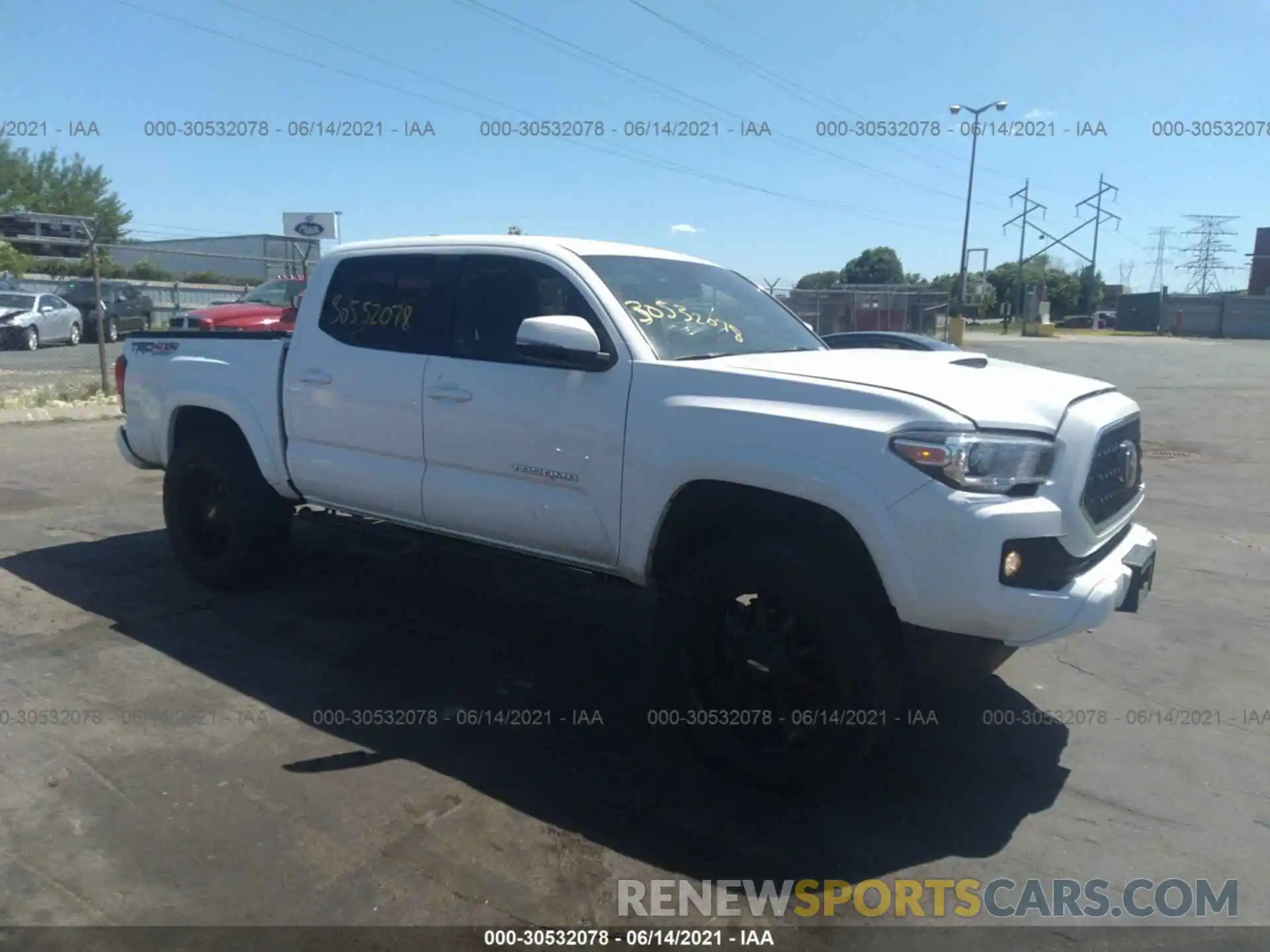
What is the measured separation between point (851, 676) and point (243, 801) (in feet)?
7.24

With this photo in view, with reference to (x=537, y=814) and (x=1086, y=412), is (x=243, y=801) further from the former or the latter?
(x=1086, y=412)

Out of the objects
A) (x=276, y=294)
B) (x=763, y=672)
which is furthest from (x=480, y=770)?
(x=276, y=294)

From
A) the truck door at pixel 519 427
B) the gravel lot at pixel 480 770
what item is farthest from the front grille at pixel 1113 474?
the truck door at pixel 519 427

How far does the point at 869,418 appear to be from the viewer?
3.47 meters

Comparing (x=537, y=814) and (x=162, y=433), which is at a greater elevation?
(x=162, y=433)

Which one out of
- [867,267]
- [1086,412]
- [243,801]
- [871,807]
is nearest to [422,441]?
[243,801]

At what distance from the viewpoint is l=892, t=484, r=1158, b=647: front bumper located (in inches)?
128

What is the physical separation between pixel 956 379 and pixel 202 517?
4.40m

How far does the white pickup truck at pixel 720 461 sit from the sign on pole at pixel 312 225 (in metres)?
36.4

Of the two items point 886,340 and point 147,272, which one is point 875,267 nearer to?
point 147,272

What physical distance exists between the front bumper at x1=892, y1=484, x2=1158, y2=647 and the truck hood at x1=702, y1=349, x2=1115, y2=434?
302 mm

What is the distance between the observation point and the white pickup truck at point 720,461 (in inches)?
132

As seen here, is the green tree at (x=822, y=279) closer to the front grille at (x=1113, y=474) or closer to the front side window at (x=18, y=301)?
the front side window at (x=18, y=301)

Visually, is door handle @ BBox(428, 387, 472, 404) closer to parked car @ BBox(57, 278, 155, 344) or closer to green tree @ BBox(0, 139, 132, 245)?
parked car @ BBox(57, 278, 155, 344)
